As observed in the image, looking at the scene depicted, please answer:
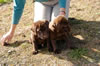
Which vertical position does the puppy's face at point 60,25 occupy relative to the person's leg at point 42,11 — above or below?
below

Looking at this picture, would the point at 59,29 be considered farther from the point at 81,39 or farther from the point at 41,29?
the point at 81,39

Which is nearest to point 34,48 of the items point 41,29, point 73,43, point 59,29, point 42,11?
point 41,29

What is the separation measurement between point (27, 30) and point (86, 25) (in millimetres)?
1576

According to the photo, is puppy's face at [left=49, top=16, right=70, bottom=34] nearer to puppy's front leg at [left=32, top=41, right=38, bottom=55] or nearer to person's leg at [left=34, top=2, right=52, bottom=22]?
puppy's front leg at [left=32, top=41, right=38, bottom=55]

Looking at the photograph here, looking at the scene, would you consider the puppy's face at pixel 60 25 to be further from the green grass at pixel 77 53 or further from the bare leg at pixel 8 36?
the bare leg at pixel 8 36

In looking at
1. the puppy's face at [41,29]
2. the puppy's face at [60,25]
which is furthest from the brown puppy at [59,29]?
the puppy's face at [41,29]

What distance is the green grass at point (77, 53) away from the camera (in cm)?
383

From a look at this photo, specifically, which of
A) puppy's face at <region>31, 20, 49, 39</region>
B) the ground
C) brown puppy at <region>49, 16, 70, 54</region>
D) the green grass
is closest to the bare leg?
the ground

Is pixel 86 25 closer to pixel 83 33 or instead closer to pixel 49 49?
pixel 83 33

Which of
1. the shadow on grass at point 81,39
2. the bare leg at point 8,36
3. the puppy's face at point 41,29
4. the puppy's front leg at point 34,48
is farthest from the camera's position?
the bare leg at point 8,36

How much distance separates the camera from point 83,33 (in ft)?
15.2

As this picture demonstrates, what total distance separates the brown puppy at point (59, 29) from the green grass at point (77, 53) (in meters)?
0.21

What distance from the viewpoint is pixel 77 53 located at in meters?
3.90

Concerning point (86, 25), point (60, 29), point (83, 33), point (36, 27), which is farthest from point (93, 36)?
point (36, 27)
